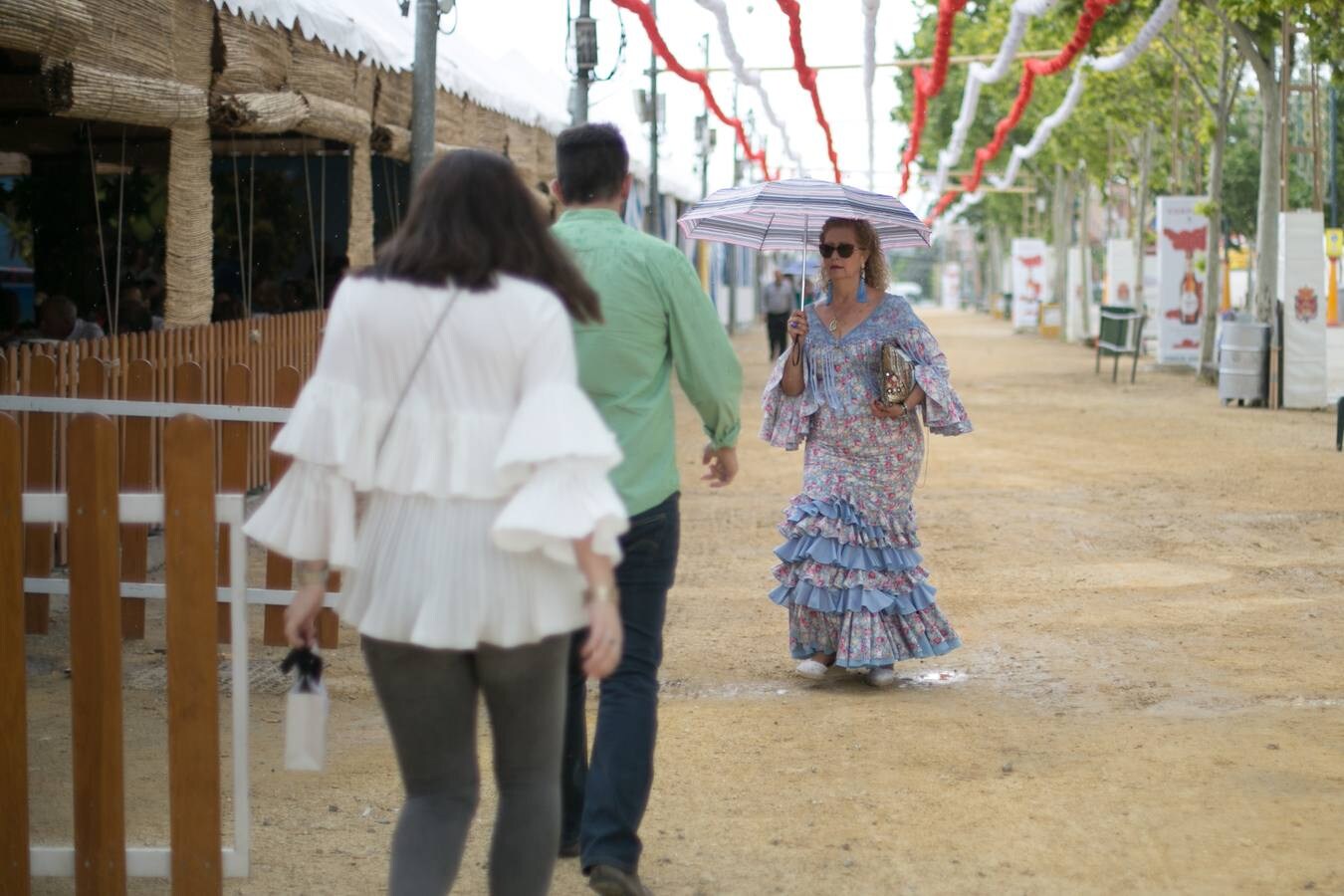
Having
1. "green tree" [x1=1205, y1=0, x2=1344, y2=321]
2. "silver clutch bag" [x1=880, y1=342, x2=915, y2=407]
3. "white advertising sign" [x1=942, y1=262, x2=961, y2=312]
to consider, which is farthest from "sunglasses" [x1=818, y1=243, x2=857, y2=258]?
"white advertising sign" [x1=942, y1=262, x2=961, y2=312]

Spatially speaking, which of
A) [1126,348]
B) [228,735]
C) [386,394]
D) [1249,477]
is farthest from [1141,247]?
[386,394]

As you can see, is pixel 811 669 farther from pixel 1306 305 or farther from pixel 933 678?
pixel 1306 305

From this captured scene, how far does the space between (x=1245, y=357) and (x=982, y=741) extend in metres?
15.2

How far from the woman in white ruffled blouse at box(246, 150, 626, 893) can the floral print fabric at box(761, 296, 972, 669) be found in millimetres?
3435

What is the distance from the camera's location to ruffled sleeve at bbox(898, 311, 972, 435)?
655 centimetres

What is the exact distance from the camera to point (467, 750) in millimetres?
3281

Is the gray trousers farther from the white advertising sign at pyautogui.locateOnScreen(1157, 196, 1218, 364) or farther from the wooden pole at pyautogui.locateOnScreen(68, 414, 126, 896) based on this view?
the white advertising sign at pyautogui.locateOnScreen(1157, 196, 1218, 364)

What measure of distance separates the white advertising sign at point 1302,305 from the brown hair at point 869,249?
1365cm

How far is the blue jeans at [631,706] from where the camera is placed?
4.21 meters

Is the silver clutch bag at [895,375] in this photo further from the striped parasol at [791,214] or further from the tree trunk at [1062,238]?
the tree trunk at [1062,238]

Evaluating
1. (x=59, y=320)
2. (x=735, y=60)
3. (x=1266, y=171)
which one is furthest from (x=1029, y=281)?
(x=59, y=320)

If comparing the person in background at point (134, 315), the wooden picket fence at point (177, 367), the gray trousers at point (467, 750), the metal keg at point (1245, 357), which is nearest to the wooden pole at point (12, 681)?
the gray trousers at point (467, 750)

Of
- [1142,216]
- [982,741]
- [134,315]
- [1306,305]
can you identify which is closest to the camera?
[982,741]

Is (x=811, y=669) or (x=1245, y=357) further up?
(x=1245, y=357)
